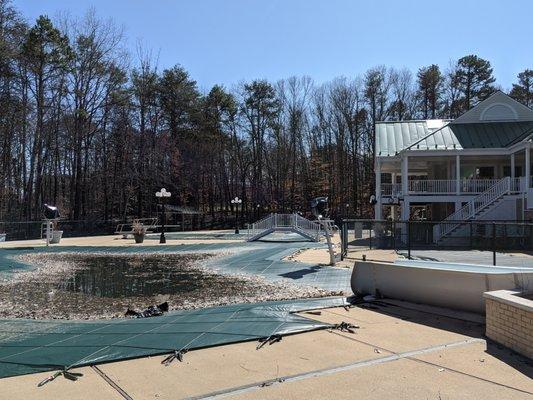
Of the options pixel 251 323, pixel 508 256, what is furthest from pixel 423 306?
pixel 508 256

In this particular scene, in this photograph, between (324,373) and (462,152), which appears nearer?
(324,373)

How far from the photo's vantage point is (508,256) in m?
13.3

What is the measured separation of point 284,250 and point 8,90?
33.4 m

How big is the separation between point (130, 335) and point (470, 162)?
31.8m

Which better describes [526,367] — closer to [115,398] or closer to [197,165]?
[115,398]

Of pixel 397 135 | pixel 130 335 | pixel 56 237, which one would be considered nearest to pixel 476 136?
pixel 397 135

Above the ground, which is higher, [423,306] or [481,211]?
[481,211]

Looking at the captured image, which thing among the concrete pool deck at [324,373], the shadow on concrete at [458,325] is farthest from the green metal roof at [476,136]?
the concrete pool deck at [324,373]

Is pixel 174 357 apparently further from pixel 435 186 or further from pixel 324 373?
pixel 435 186

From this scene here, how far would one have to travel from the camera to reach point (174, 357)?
5805mm

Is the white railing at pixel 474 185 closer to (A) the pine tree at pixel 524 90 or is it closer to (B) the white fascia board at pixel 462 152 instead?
(B) the white fascia board at pixel 462 152

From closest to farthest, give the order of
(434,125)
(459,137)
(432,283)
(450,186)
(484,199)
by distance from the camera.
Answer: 1. (432,283)
2. (484,199)
3. (450,186)
4. (459,137)
5. (434,125)

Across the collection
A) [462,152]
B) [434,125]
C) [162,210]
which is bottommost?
[162,210]

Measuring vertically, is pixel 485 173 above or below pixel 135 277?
above
